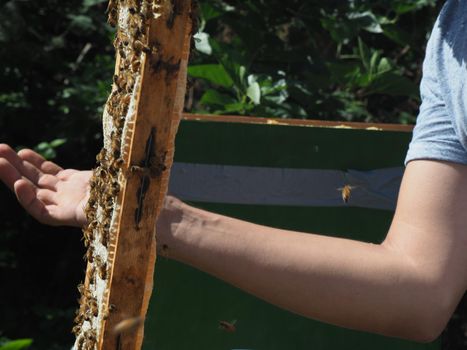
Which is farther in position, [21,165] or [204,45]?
[204,45]

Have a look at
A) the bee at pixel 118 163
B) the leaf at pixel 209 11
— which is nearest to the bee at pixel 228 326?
the bee at pixel 118 163

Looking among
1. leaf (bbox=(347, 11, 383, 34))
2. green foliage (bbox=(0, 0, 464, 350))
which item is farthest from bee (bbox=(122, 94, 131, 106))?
leaf (bbox=(347, 11, 383, 34))

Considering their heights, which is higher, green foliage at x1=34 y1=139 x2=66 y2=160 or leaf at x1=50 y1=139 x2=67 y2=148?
leaf at x1=50 y1=139 x2=67 y2=148

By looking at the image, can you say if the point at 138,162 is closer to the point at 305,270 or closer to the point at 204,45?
the point at 305,270

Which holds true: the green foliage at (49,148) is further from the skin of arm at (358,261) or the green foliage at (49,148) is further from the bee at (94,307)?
the skin of arm at (358,261)

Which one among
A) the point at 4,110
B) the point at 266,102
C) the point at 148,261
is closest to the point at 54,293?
the point at 4,110

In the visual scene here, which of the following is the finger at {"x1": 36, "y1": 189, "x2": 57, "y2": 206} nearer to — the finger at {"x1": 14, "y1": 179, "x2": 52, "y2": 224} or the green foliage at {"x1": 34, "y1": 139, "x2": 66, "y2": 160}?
the finger at {"x1": 14, "y1": 179, "x2": 52, "y2": 224}

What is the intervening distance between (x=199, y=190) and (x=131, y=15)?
925 millimetres

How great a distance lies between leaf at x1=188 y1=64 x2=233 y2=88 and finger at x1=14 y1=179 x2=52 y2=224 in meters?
1.17

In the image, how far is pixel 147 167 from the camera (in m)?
1.19

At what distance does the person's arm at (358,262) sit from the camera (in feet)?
3.86

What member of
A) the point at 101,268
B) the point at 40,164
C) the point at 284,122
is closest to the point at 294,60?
the point at 284,122

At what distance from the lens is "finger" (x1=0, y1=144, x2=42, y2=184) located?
1501 millimetres

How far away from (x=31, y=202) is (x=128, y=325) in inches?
12.9
